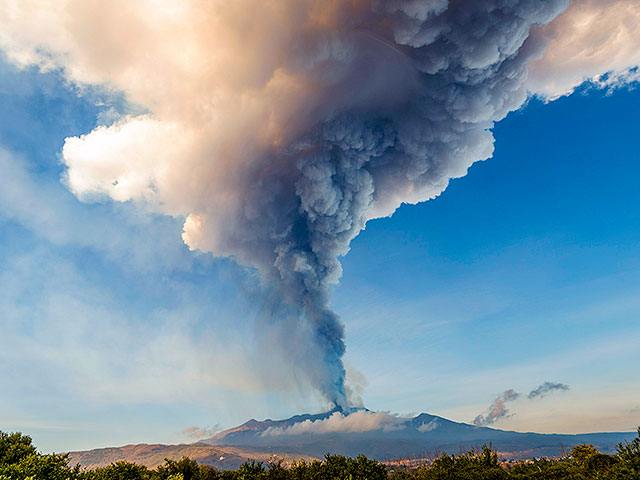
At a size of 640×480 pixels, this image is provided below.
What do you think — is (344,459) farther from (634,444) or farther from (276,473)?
(634,444)

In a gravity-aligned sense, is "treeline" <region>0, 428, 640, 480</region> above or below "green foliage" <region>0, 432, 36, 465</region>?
below

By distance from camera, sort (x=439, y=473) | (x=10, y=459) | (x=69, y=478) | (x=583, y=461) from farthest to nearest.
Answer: (x=583, y=461), (x=439, y=473), (x=10, y=459), (x=69, y=478)

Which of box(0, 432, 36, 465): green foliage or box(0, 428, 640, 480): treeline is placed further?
box(0, 432, 36, 465): green foliage

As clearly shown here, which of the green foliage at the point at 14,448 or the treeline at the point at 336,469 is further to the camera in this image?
the green foliage at the point at 14,448

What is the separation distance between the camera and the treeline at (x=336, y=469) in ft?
102

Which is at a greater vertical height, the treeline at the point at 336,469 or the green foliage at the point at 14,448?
the green foliage at the point at 14,448

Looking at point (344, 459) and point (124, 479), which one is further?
point (344, 459)

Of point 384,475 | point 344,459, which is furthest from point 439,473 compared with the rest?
point 344,459

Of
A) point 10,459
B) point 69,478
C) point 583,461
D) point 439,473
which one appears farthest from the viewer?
point 583,461

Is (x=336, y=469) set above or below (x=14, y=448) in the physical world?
below

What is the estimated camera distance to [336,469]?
1425 inches

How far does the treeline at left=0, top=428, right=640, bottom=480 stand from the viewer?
31.0m

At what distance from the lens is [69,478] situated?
31.5m

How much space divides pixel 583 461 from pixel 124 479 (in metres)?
51.8
